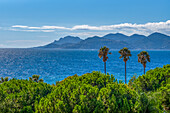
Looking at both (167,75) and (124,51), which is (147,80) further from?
(124,51)

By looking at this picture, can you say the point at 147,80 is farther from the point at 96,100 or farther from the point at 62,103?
the point at 62,103

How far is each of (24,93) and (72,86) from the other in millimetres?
5320

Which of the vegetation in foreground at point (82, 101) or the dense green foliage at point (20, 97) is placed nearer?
the vegetation in foreground at point (82, 101)

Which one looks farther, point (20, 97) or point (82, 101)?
point (20, 97)

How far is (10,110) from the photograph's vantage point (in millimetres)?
17312

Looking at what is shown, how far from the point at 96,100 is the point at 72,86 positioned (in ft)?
12.7

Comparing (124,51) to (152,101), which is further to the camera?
(124,51)

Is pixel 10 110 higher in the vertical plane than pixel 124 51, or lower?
lower

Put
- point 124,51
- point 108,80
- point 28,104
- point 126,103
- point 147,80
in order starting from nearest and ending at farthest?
point 126,103, point 28,104, point 108,80, point 147,80, point 124,51

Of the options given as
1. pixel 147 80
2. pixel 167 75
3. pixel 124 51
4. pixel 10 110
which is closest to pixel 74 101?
pixel 10 110

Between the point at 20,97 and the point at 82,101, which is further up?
the point at 82,101

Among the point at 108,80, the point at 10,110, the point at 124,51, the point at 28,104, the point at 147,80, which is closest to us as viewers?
the point at 10,110

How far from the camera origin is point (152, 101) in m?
17.0

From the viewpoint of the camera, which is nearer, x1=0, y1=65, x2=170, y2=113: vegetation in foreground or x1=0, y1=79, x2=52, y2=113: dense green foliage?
x1=0, y1=65, x2=170, y2=113: vegetation in foreground
